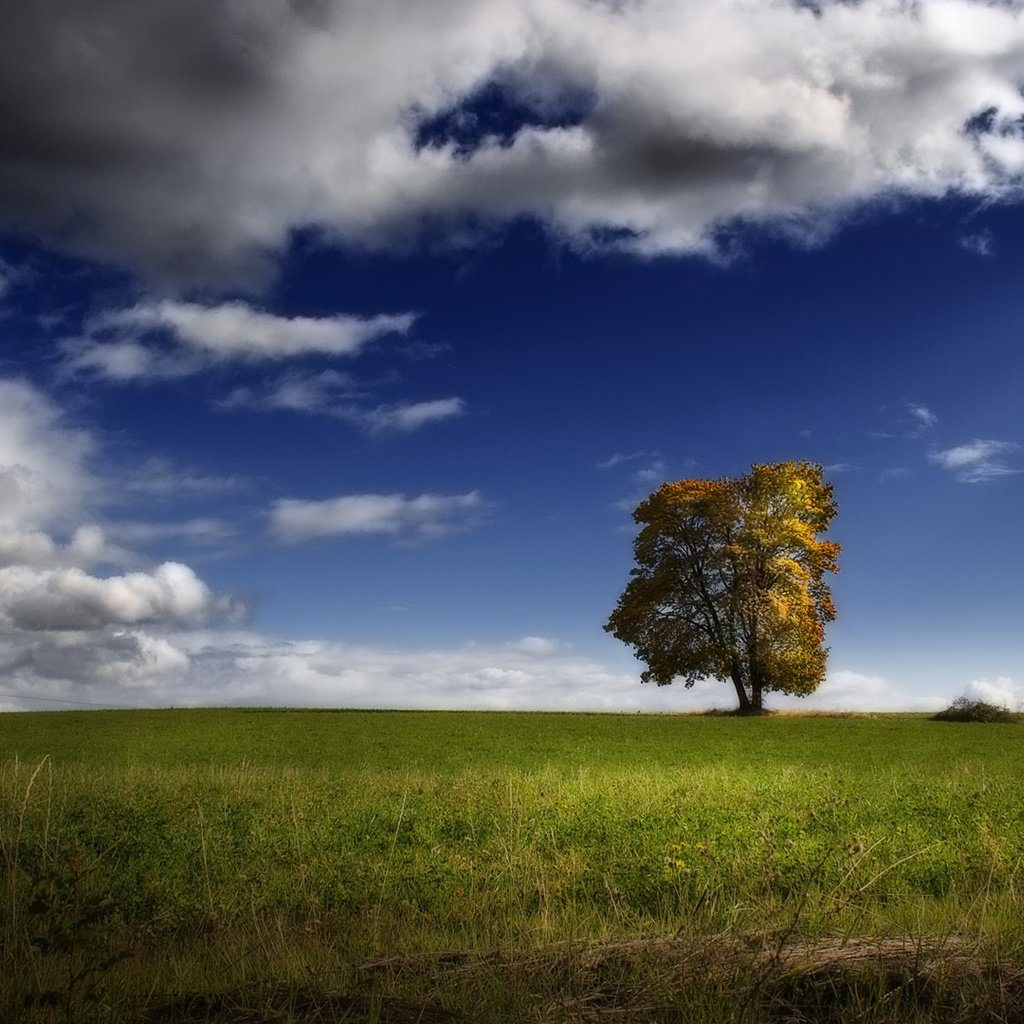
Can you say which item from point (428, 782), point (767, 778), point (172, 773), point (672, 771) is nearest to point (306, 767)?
point (172, 773)

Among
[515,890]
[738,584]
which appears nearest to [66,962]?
[515,890]

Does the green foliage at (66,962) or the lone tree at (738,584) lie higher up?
the lone tree at (738,584)

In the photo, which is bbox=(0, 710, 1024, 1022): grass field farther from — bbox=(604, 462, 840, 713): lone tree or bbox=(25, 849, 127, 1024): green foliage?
bbox=(604, 462, 840, 713): lone tree

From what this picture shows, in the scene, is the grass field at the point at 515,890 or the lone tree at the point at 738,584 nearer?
the grass field at the point at 515,890

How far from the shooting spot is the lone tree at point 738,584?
4919 centimetres

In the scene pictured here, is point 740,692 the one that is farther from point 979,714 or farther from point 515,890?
point 515,890

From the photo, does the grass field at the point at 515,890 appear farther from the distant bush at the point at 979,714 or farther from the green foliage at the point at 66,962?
the distant bush at the point at 979,714

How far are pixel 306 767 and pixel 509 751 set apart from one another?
698 centimetres

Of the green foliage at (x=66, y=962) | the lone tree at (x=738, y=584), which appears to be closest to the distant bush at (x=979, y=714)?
the lone tree at (x=738, y=584)

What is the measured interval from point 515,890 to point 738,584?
42096 millimetres

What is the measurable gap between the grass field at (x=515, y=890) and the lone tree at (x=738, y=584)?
22566 millimetres

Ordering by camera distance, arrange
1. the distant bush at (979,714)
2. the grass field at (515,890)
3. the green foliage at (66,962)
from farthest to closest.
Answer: the distant bush at (979,714) < the grass field at (515,890) < the green foliage at (66,962)

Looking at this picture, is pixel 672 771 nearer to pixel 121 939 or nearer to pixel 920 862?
pixel 920 862

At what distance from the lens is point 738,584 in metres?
50.8
